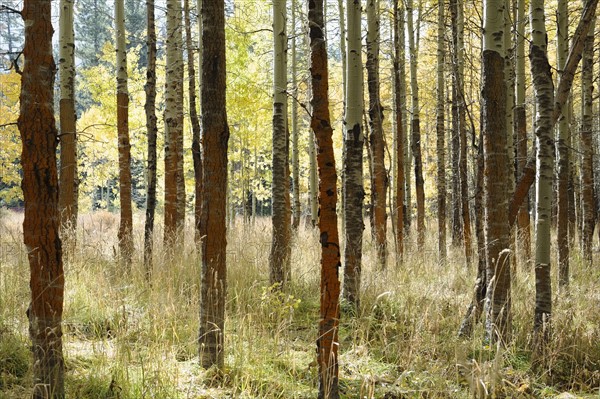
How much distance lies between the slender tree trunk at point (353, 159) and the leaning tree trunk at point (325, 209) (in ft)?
7.34

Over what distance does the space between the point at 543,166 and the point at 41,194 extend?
13.1 ft

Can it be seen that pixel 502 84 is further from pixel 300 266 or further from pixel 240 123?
pixel 240 123

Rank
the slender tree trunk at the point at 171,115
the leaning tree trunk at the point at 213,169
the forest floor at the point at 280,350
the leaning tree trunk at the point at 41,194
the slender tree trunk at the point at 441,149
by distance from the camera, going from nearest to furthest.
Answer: the leaning tree trunk at the point at 41,194
the forest floor at the point at 280,350
the leaning tree trunk at the point at 213,169
the slender tree trunk at the point at 171,115
the slender tree trunk at the point at 441,149

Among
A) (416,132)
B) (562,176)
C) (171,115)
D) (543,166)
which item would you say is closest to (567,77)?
(543,166)

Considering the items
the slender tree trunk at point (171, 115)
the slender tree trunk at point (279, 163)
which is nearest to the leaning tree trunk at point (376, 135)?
the slender tree trunk at point (279, 163)

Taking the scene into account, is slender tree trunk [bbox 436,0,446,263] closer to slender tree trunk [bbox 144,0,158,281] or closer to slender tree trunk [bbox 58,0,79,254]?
slender tree trunk [bbox 144,0,158,281]

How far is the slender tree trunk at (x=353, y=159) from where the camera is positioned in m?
4.95

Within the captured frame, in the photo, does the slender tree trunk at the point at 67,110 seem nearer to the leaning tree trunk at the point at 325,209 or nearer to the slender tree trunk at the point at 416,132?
the leaning tree trunk at the point at 325,209

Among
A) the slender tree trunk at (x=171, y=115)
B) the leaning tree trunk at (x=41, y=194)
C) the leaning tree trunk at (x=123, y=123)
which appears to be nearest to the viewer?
the leaning tree trunk at (x=41, y=194)

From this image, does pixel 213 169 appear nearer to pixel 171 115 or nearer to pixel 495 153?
pixel 495 153

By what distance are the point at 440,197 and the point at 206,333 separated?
24.1 ft

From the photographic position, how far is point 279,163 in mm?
6020

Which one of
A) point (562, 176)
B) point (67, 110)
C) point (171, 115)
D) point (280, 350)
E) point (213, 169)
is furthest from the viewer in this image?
point (171, 115)

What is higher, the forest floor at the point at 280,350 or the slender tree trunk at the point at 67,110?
the slender tree trunk at the point at 67,110
